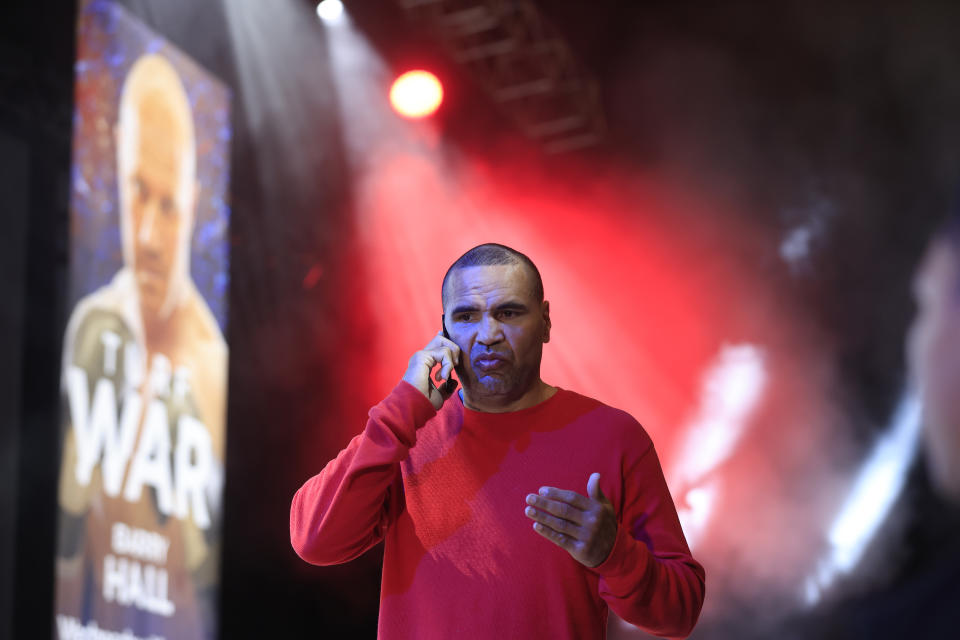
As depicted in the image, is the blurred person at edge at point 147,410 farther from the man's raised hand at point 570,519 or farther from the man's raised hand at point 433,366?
the man's raised hand at point 570,519

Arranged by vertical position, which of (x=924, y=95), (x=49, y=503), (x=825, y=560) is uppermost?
(x=924, y=95)

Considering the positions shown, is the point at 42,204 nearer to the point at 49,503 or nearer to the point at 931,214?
the point at 49,503

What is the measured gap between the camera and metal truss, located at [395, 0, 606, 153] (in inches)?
248

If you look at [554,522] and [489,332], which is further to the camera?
[489,332]

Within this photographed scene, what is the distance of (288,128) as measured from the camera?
240 inches

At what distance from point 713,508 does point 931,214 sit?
2.36 m

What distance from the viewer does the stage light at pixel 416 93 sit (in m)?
6.53

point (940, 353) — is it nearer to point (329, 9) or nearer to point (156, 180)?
point (329, 9)

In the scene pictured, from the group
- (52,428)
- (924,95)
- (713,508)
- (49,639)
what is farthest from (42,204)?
(924,95)

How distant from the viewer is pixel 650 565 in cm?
170

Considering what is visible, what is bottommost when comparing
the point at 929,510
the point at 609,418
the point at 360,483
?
the point at 929,510

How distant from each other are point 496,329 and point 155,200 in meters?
2.96

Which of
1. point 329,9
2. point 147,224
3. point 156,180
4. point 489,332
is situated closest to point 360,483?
point 489,332

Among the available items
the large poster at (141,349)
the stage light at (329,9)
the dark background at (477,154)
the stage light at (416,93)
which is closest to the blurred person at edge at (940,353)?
the dark background at (477,154)
